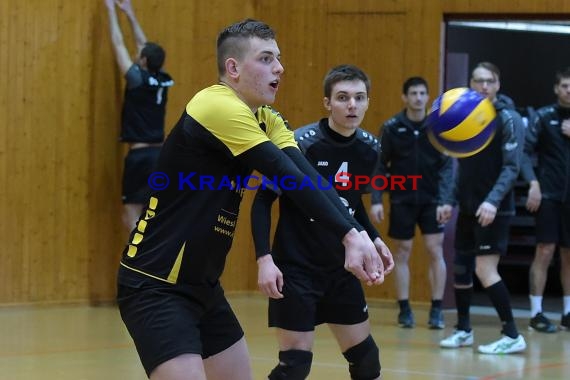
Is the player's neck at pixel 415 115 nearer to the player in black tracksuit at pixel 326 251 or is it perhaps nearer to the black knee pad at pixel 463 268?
the black knee pad at pixel 463 268

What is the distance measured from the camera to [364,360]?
509cm

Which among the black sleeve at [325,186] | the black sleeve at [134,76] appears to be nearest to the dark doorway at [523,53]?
the black sleeve at [134,76]

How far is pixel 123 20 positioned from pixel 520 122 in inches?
172

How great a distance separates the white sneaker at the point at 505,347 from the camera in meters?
8.12

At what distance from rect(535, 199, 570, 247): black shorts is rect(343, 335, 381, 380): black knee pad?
499cm

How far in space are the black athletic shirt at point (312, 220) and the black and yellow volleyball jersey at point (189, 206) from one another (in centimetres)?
115

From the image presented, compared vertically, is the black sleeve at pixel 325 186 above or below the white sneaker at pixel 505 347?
above

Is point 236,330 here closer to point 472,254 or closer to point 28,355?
point 28,355

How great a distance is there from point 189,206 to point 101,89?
22.6 ft

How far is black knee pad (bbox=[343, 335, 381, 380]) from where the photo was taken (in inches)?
201

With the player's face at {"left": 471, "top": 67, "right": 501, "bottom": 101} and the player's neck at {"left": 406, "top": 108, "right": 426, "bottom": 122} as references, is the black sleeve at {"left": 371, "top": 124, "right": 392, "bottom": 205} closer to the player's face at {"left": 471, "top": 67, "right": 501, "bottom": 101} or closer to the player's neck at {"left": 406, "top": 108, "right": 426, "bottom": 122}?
the player's neck at {"left": 406, "top": 108, "right": 426, "bottom": 122}

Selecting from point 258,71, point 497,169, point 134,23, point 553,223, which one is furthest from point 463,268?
point 258,71

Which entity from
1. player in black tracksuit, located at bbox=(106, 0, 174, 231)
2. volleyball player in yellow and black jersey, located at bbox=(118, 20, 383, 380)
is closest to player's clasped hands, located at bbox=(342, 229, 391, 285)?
volleyball player in yellow and black jersey, located at bbox=(118, 20, 383, 380)

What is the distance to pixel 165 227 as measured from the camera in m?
3.75
